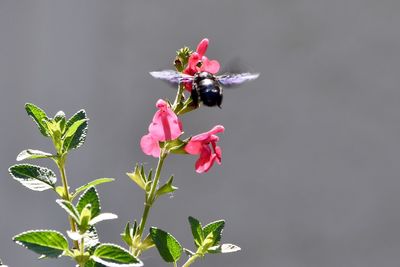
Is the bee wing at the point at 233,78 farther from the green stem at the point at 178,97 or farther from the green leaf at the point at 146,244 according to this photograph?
the green leaf at the point at 146,244

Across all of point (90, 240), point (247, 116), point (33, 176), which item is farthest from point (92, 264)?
point (247, 116)

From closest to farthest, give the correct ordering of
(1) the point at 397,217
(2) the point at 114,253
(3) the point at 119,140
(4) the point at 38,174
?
(2) the point at 114,253
(4) the point at 38,174
(1) the point at 397,217
(3) the point at 119,140

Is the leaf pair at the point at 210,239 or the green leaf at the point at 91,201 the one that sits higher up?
the green leaf at the point at 91,201

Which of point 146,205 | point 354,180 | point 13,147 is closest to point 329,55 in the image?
point 354,180

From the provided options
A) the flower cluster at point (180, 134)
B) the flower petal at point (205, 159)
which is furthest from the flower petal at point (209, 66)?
the flower petal at point (205, 159)

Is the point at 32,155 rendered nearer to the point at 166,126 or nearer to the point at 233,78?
the point at 166,126

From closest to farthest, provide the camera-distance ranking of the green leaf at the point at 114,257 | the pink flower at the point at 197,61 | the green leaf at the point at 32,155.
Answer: the green leaf at the point at 114,257, the green leaf at the point at 32,155, the pink flower at the point at 197,61

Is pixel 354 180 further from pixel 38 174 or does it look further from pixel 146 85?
pixel 38 174

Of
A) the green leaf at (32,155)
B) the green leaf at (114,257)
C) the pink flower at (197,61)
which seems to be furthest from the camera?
the pink flower at (197,61)
